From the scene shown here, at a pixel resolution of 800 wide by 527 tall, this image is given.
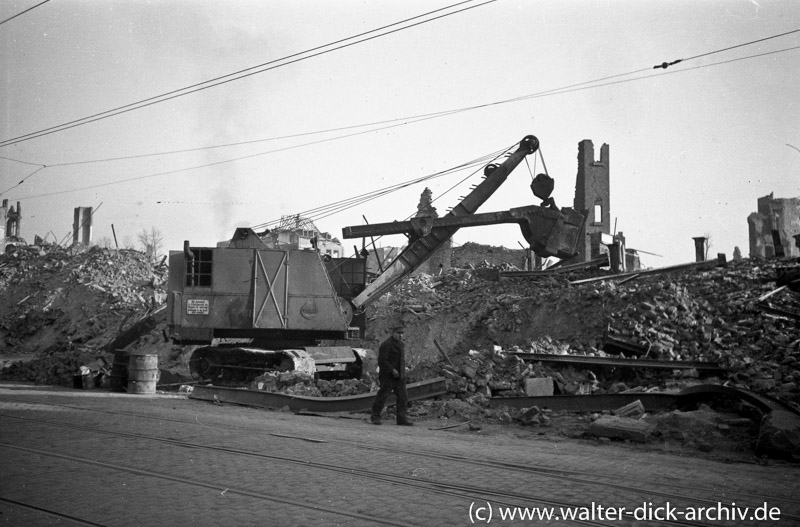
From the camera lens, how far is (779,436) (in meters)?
8.42

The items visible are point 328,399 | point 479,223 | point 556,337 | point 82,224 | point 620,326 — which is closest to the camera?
point 328,399

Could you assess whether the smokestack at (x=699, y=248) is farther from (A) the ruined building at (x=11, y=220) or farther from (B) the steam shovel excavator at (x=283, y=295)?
(A) the ruined building at (x=11, y=220)

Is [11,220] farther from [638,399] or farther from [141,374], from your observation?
[638,399]

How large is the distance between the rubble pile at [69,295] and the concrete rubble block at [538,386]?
794 inches

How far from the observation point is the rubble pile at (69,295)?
Result: 31547 mm

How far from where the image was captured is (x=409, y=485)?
20.6 feet

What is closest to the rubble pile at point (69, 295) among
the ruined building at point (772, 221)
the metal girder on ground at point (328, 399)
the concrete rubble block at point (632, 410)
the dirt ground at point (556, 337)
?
the dirt ground at point (556, 337)

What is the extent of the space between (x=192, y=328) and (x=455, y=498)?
41.8 feet

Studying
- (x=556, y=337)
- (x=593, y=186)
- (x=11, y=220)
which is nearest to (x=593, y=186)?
(x=593, y=186)

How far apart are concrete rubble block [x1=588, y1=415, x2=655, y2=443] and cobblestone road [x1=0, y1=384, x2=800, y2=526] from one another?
0.30m

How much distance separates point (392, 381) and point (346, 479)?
201 inches

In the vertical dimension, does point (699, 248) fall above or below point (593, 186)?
below

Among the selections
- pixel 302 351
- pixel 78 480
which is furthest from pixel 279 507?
pixel 302 351

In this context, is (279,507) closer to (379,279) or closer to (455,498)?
(455,498)
